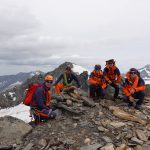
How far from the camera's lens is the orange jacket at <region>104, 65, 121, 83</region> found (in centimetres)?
2022

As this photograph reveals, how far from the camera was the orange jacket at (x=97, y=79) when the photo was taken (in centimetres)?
2012

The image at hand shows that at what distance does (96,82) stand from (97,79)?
225mm

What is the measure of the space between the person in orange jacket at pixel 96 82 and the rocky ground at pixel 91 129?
1399 millimetres

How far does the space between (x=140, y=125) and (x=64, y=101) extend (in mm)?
4718

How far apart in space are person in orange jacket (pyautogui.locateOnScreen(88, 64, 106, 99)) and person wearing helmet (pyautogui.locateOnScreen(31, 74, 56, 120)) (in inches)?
150

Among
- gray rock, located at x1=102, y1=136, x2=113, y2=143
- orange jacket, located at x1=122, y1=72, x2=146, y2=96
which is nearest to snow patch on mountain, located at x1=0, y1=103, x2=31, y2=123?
orange jacket, located at x1=122, y1=72, x2=146, y2=96

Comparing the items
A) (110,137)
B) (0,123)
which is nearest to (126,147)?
(110,137)

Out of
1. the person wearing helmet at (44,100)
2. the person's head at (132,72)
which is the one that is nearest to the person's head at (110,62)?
the person's head at (132,72)

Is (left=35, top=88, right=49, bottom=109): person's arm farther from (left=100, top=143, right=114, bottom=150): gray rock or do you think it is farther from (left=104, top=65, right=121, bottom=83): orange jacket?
(left=104, top=65, right=121, bottom=83): orange jacket

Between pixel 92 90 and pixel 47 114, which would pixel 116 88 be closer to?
pixel 92 90

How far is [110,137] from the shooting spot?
15.1 metres

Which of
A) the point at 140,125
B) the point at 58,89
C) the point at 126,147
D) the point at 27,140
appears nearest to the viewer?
the point at 126,147

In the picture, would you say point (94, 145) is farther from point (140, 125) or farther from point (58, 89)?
point (58, 89)

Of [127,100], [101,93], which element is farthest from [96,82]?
[127,100]
